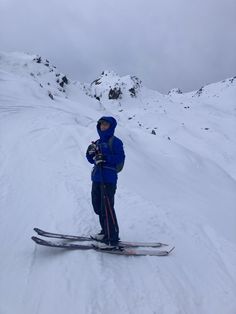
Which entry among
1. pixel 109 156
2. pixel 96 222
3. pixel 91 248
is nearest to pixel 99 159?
pixel 109 156

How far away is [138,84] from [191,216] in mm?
60076

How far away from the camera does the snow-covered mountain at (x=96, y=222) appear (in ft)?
17.4

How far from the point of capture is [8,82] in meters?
25.2

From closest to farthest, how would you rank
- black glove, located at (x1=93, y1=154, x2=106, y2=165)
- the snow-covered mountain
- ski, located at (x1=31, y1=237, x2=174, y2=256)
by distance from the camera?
the snow-covered mountain
ski, located at (x1=31, y1=237, x2=174, y2=256)
black glove, located at (x1=93, y1=154, x2=106, y2=165)

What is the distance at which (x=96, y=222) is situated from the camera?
752 centimetres

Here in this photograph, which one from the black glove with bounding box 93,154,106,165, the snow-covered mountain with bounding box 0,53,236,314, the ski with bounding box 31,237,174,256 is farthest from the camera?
the black glove with bounding box 93,154,106,165

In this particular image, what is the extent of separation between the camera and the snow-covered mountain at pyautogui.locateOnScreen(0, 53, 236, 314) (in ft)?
17.4

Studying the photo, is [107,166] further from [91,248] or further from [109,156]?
[91,248]

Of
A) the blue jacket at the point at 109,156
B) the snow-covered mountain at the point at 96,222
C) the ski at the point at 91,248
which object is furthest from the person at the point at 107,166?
the snow-covered mountain at the point at 96,222

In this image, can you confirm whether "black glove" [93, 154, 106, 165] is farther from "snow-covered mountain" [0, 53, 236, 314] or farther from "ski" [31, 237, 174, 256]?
"snow-covered mountain" [0, 53, 236, 314]

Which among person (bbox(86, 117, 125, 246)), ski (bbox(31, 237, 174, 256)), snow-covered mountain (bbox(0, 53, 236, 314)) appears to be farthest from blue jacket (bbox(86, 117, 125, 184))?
snow-covered mountain (bbox(0, 53, 236, 314))

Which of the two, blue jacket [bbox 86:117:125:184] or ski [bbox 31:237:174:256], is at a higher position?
blue jacket [bbox 86:117:125:184]

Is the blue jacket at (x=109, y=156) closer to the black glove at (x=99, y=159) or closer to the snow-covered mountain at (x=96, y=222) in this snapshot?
the black glove at (x=99, y=159)

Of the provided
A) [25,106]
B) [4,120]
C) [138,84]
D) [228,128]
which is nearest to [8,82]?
[25,106]
